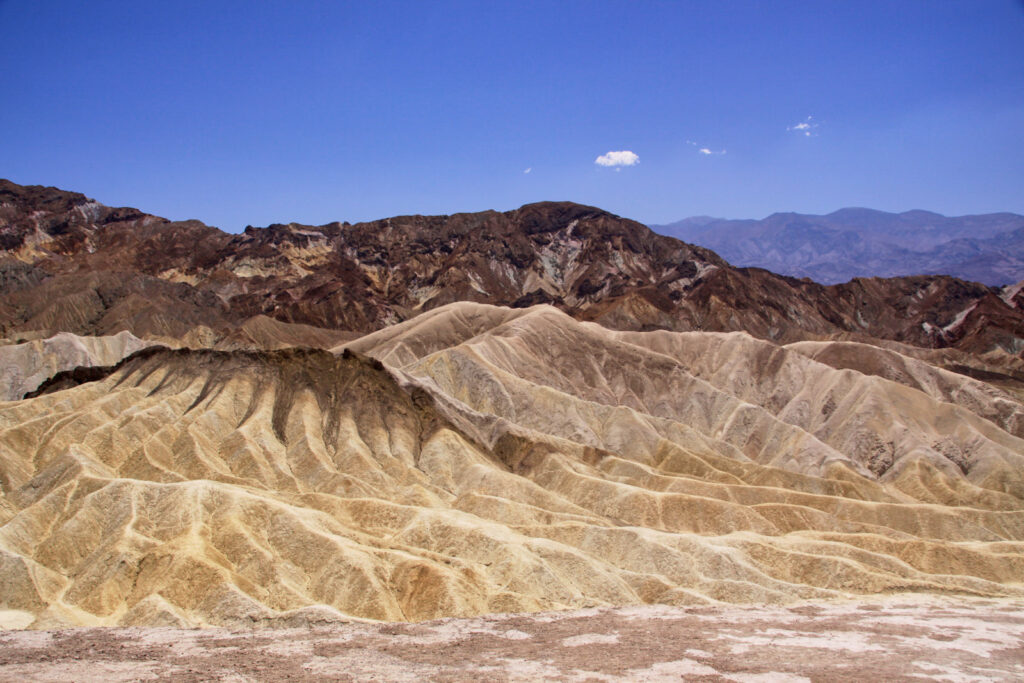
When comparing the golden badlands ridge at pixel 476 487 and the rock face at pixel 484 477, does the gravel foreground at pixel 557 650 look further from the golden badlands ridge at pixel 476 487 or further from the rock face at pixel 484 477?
the golden badlands ridge at pixel 476 487

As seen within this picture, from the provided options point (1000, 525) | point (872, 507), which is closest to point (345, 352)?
point (872, 507)

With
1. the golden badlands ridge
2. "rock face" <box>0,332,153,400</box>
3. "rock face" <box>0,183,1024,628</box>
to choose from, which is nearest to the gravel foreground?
"rock face" <box>0,183,1024,628</box>

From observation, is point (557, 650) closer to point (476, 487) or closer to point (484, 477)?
point (476, 487)

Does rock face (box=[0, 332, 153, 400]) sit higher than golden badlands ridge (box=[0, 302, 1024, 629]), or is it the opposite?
rock face (box=[0, 332, 153, 400])

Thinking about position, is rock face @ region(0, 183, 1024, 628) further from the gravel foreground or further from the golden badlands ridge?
the gravel foreground

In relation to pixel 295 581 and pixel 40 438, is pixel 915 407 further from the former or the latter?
pixel 40 438

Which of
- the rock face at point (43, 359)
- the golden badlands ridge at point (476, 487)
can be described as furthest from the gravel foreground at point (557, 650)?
the rock face at point (43, 359)
